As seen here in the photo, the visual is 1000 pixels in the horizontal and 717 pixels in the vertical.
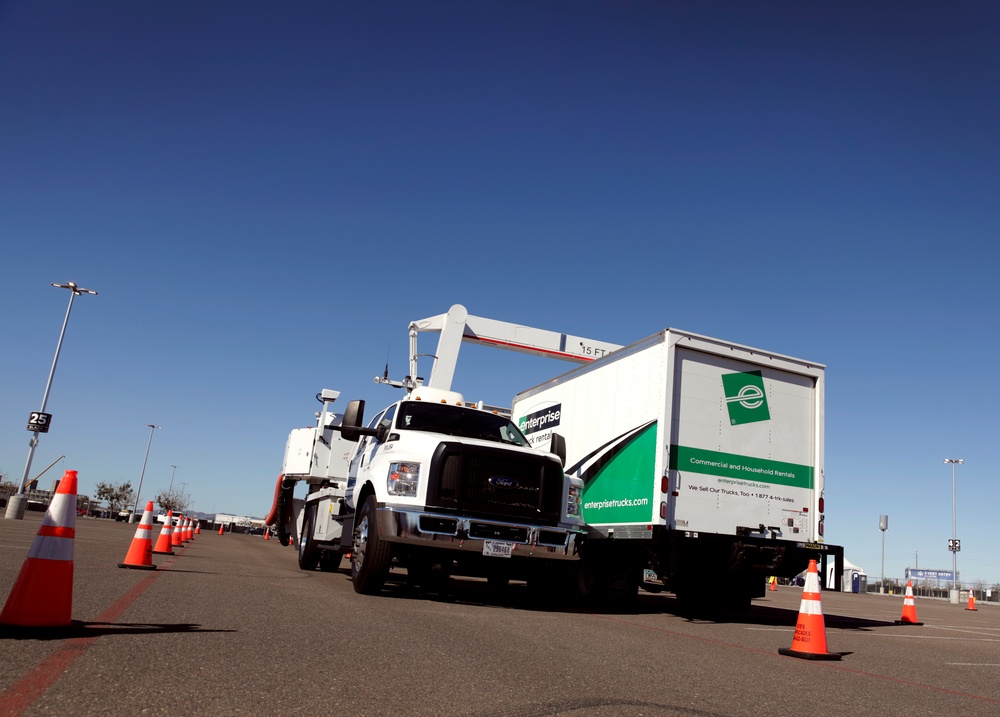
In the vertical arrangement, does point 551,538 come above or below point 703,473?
below

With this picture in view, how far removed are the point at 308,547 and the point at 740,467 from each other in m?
8.21

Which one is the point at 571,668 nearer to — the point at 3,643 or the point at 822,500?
the point at 3,643

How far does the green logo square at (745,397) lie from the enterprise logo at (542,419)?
3.35m

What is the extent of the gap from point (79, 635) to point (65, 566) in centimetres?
43

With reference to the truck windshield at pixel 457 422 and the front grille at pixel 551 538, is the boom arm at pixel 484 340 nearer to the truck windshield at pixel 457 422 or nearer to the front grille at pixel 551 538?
the truck windshield at pixel 457 422

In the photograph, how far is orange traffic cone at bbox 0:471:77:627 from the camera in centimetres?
471

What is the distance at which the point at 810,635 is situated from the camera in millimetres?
6957

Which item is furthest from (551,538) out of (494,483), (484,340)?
(484,340)

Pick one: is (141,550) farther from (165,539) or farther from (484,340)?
(484,340)

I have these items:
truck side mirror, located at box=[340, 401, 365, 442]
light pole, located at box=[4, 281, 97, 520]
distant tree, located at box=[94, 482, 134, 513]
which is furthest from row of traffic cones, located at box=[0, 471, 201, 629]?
distant tree, located at box=[94, 482, 134, 513]

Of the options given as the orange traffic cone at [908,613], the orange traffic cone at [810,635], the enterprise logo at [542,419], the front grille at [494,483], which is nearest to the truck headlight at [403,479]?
the front grille at [494,483]

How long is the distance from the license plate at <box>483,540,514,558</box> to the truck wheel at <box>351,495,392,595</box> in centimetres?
111

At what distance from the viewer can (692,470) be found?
33.7ft

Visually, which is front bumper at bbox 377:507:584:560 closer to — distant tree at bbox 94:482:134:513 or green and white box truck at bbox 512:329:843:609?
green and white box truck at bbox 512:329:843:609
